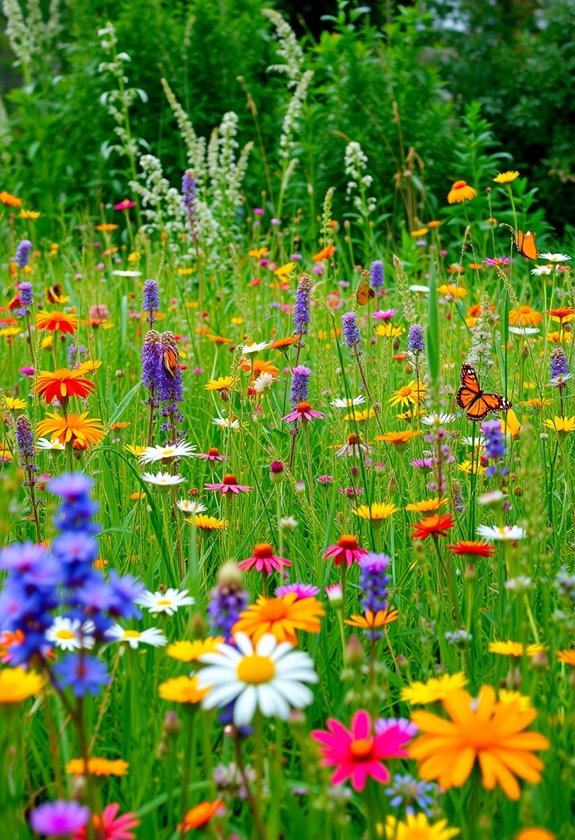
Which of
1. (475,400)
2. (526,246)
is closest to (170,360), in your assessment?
(475,400)

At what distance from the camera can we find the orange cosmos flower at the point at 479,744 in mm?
770

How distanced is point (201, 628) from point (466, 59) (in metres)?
9.16

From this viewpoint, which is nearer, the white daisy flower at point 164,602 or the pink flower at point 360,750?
the pink flower at point 360,750

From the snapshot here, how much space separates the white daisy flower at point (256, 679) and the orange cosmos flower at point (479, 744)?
115mm

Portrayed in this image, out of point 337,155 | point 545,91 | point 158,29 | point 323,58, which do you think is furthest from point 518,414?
point 545,91

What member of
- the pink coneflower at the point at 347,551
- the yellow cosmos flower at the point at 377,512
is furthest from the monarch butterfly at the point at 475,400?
the pink coneflower at the point at 347,551

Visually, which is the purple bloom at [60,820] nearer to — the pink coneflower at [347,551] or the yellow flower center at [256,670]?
the yellow flower center at [256,670]

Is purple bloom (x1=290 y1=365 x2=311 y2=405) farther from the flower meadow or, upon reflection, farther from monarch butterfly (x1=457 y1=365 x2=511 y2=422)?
monarch butterfly (x1=457 y1=365 x2=511 y2=422)

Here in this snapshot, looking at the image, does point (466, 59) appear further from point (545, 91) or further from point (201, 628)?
point (201, 628)

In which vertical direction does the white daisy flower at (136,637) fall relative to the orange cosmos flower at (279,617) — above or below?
below

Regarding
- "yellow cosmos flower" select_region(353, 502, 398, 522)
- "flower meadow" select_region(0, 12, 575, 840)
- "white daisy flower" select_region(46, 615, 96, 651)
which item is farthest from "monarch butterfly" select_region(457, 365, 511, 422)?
"white daisy flower" select_region(46, 615, 96, 651)

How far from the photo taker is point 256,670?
2.63ft

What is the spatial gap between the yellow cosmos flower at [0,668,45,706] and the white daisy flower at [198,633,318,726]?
0.48 feet

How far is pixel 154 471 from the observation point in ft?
7.06
